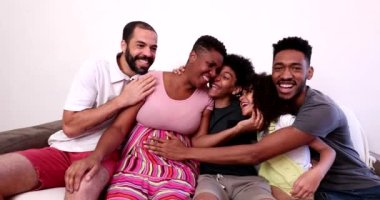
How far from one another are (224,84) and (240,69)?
13 centimetres

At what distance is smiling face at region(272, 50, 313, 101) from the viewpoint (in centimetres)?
147

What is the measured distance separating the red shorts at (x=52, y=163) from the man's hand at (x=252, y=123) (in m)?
0.56

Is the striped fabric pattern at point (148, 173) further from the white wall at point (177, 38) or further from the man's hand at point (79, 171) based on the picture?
the white wall at point (177, 38)

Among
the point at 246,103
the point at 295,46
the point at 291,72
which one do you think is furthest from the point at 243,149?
the point at 295,46

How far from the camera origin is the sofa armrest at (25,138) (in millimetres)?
1491

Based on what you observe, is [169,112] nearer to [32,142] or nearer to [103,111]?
[103,111]

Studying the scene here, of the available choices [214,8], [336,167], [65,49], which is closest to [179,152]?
[336,167]

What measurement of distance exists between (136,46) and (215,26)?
0.73 m

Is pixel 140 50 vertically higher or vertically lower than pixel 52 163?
higher

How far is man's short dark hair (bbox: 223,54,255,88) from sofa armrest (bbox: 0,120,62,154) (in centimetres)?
93

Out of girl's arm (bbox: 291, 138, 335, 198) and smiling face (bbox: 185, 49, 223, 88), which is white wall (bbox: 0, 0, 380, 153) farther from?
girl's arm (bbox: 291, 138, 335, 198)

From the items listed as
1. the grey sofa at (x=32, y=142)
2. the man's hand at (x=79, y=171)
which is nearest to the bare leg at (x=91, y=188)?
the man's hand at (x=79, y=171)

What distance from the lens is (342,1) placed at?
2.05 m

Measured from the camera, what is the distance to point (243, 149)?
1.43 metres
